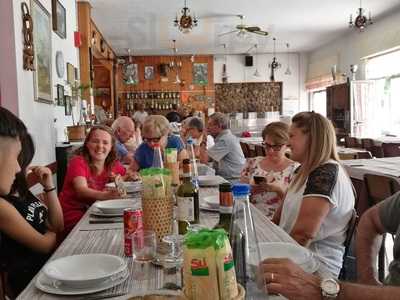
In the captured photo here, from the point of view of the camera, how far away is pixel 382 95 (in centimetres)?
1005

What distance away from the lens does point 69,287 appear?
3.95 ft

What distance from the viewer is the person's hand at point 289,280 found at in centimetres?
119

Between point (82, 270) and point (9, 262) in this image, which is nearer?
point (82, 270)

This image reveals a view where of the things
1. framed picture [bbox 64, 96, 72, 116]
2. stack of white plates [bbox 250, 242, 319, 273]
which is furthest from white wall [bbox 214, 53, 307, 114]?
stack of white plates [bbox 250, 242, 319, 273]

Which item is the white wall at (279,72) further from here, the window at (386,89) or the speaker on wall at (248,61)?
the window at (386,89)

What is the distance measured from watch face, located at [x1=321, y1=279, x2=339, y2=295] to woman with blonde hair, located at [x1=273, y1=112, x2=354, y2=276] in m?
0.59

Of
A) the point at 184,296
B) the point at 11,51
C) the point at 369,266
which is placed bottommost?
the point at 369,266

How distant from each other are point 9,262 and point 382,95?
9.69 metres

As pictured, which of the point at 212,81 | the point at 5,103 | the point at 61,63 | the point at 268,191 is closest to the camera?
the point at 268,191

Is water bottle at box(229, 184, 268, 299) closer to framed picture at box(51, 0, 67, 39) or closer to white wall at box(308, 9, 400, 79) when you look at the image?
framed picture at box(51, 0, 67, 39)

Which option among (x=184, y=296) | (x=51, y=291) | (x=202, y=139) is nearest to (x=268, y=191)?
(x=51, y=291)

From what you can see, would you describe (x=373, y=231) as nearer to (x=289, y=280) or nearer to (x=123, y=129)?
(x=289, y=280)

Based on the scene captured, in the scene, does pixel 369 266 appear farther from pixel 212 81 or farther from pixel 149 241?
Answer: pixel 212 81

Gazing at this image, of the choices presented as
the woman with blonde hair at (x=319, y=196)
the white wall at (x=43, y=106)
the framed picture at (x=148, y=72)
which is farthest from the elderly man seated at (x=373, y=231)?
the framed picture at (x=148, y=72)
